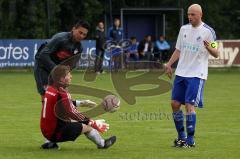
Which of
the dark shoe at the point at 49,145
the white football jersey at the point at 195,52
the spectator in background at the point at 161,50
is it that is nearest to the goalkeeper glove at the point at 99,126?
the dark shoe at the point at 49,145

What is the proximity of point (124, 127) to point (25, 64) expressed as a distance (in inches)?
815

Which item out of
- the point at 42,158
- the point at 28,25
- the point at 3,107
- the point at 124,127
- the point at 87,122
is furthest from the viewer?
the point at 28,25

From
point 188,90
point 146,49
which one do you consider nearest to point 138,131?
point 188,90

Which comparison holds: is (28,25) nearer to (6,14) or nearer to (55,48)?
(6,14)

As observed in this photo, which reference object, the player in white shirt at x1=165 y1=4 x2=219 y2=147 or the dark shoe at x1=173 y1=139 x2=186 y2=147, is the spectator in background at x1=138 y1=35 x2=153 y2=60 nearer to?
the player in white shirt at x1=165 y1=4 x2=219 y2=147

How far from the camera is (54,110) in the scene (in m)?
11.2

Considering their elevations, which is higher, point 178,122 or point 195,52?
point 195,52

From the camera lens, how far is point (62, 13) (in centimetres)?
4622

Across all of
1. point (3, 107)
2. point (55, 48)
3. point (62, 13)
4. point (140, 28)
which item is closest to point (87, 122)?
point (55, 48)

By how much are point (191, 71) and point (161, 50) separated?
27.0 metres

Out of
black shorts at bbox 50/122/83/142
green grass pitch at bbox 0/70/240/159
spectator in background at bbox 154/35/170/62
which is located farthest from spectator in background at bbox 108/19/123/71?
black shorts at bbox 50/122/83/142

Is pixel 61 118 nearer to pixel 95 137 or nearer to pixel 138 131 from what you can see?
pixel 95 137

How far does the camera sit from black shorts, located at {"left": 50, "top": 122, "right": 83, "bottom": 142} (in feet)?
36.7

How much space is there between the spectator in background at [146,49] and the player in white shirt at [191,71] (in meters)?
26.4
